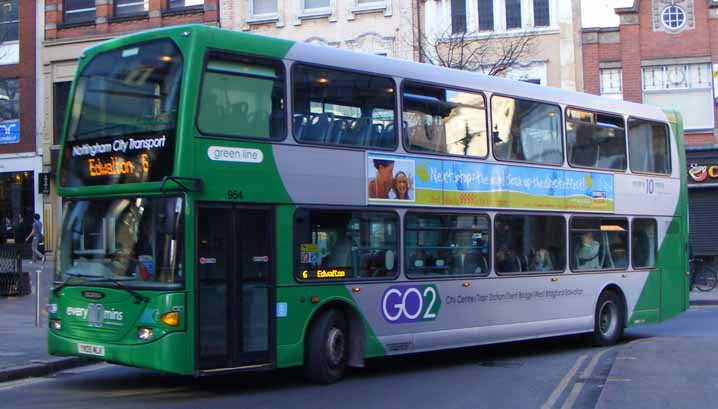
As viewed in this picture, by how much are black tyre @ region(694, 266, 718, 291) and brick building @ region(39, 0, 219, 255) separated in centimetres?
1892

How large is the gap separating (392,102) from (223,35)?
2.84 m

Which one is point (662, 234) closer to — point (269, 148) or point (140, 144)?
point (269, 148)

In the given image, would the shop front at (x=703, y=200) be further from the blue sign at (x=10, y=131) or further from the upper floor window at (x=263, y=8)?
the blue sign at (x=10, y=131)

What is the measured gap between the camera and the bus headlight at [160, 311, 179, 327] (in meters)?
9.66

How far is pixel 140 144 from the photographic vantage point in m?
10.1

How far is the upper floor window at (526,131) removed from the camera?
13852 millimetres

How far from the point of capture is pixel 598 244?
1585 cm

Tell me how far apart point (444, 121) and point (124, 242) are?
5.16m

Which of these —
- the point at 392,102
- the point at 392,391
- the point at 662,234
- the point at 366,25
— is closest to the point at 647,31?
the point at 366,25

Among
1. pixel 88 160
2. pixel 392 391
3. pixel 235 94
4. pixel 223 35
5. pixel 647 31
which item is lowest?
pixel 392 391

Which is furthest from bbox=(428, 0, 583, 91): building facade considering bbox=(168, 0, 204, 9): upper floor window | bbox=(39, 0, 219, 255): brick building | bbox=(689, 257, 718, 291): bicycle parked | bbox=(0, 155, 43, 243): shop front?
bbox=(0, 155, 43, 243): shop front

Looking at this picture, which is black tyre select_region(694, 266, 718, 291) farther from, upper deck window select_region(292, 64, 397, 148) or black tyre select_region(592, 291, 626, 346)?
upper deck window select_region(292, 64, 397, 148)

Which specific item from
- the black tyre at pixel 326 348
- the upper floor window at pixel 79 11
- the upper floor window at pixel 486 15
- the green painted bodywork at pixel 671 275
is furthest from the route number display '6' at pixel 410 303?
the upper floor window at pixel 79 11

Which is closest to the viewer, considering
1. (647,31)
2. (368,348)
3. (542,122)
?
(368,348)
